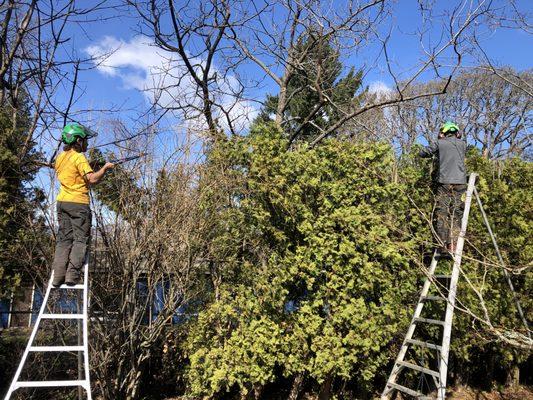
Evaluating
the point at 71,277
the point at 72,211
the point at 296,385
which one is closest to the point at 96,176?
the point at 72,211

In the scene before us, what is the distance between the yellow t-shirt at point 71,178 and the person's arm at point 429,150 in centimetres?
420

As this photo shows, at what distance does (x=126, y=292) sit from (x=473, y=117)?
75.5 feet

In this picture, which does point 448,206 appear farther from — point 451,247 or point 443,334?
point 443,334

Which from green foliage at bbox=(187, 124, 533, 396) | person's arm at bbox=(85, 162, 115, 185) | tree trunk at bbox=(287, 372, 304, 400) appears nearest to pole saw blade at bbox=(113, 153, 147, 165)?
green foliage at bbox=(187, 124, 533, 396)

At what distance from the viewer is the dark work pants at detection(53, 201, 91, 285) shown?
14.1ft

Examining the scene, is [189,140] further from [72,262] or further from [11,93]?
[11,93]

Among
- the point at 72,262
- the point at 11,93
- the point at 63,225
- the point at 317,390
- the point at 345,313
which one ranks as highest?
the point at 11,93

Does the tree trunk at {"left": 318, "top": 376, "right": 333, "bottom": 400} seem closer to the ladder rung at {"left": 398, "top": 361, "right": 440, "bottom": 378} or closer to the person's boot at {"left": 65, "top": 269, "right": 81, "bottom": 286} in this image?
the ladder rung at {"left": 398, "top": 361, "right": 440, "bottom": 378}

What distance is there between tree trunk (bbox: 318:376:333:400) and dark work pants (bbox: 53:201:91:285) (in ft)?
10.9

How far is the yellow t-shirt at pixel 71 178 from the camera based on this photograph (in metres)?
4.38

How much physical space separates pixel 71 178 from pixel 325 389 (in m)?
4.03

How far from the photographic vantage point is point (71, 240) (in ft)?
14.7

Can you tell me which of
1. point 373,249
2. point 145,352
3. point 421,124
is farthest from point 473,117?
point 145,352

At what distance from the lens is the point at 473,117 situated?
2359cm
